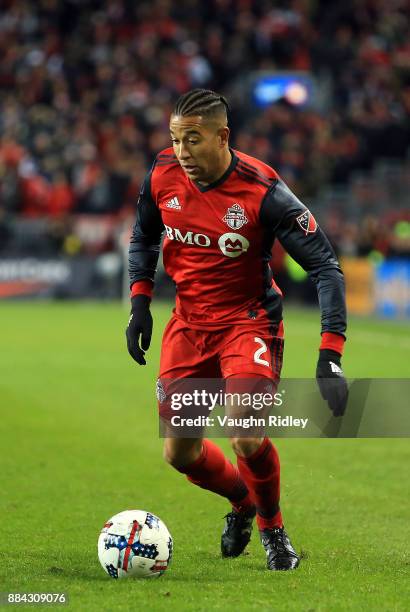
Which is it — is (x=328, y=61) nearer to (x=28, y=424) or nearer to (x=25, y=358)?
(x=25, y=358)

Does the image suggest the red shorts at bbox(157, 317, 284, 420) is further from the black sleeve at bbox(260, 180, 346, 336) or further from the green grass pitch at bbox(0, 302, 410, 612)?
the green grass pitch at bbox(0, 302, 410, 612)

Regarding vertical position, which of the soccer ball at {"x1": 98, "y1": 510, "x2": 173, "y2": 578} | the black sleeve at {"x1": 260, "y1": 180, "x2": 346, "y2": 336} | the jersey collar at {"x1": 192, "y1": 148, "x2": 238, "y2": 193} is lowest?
the soccer ball at {"x1": 98, "y1": 510, "x2": 173, "y2": 578}

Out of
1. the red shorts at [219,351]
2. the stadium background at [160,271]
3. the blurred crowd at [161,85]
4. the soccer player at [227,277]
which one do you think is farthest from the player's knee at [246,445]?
the blurred crowd at [161,85]

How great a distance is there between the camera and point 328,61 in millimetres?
29516

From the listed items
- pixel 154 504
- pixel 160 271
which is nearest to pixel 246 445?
pixel 154 504

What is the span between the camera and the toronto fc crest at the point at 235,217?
17.9 feet

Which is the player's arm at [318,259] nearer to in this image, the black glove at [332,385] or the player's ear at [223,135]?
the black glove at [332,385]

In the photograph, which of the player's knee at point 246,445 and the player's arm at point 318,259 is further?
the player's knee at point 246,445

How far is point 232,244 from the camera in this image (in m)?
5.51

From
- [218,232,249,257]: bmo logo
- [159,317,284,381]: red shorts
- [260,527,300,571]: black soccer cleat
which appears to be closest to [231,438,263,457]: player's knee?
[159,317,284,381]: red shorts

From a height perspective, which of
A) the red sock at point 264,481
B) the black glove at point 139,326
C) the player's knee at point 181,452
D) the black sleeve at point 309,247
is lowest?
the red sock at point 264,481

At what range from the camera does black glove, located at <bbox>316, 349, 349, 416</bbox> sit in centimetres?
505

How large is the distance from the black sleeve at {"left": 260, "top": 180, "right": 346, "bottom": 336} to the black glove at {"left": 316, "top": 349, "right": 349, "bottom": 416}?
7.3 inches

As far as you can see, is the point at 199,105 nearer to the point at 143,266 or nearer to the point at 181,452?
the point at 143,266
